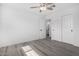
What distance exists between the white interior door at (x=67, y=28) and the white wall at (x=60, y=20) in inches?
4.5

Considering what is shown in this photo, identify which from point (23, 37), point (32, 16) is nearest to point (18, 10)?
point (32, 16)

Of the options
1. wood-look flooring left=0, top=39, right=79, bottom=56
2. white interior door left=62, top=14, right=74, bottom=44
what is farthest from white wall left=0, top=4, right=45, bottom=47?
white interior door left=62, top=14, right=74, bottom=44

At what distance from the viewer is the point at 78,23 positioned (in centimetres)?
410

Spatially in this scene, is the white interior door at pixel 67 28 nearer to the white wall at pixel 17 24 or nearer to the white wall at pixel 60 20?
the white wall at pixel 60 20

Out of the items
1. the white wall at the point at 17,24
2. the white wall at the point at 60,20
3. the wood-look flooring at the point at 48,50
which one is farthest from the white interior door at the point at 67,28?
the white wall at the point at 17,24

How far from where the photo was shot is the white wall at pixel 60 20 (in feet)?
13.8

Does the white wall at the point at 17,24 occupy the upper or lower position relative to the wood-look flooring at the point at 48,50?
upper

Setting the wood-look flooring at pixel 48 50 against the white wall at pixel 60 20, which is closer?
the wood-look flooring at pixel 48 50

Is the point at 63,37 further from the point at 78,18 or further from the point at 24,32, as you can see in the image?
the point at 24,32

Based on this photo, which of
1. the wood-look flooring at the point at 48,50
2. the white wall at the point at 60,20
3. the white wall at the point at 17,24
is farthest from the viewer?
the white wall at the point at 17,24

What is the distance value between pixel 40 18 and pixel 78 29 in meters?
3.28

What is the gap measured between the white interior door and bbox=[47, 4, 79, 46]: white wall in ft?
0.38

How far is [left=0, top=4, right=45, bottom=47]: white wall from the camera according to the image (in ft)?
14.9

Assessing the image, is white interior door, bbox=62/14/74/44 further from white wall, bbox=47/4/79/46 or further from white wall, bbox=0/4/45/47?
white wall, bbox=0/4/45/47
